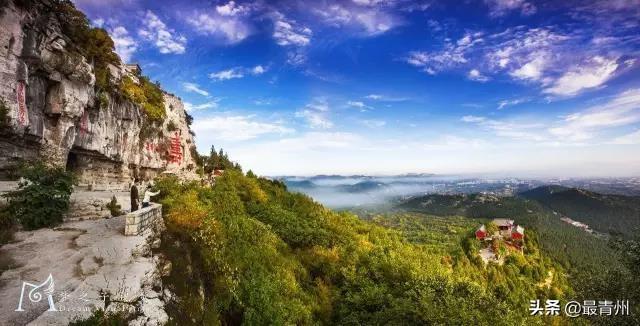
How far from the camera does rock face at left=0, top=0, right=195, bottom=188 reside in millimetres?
13977

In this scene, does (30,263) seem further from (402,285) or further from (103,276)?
(402,285)

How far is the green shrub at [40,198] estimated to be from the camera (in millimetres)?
10297

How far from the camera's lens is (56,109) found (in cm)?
1716

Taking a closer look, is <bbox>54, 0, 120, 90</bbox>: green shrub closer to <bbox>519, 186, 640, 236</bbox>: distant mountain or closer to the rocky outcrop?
the rocky outcrop

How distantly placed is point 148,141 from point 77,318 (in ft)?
87.3

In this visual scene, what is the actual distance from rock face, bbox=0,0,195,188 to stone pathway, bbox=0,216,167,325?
7.53m

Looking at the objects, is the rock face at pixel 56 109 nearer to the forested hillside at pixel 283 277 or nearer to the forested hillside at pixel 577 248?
the forested hillside at pixel 283 277

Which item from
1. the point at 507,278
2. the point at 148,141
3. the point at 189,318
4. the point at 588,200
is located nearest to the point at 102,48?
the point at 148,141

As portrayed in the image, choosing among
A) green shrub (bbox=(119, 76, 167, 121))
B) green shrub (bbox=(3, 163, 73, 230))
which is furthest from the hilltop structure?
green shrub (bbox=(3, 163, 73, 230))

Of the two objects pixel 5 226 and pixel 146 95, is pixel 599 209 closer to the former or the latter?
pixel 146 95

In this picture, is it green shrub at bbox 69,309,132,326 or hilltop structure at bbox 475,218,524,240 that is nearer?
green shrub at bbox 69,309,132,326

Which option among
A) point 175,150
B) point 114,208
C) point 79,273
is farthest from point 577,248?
point 79,273

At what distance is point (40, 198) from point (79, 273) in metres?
5.37

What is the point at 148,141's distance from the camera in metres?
29.5
